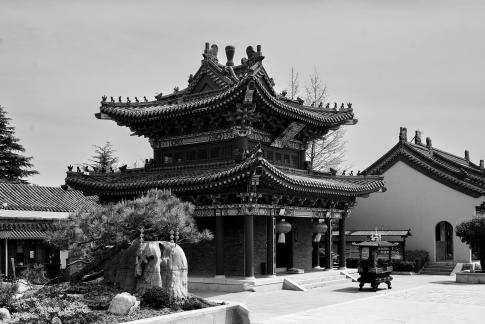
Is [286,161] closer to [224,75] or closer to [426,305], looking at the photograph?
[224,75]

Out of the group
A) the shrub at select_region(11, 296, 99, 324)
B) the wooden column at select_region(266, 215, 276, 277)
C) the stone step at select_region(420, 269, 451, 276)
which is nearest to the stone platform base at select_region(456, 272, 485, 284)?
the stone step at select_region(420, 269, 451, 276)

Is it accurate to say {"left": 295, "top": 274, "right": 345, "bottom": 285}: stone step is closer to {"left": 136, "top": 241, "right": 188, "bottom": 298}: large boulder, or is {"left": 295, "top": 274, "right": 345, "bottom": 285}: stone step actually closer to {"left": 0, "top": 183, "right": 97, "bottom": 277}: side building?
{"left": 136, "top": 241, "right": 188, "bottom": 298}: large boulder

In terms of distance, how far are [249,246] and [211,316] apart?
7607mm

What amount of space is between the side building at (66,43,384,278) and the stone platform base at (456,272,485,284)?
16.4ft

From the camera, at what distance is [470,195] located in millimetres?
33594

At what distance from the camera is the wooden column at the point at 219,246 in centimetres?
2234

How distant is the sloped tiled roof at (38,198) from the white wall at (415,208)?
16.5 meters

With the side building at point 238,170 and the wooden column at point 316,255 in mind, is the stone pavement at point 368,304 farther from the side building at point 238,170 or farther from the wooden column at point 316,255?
the wooden column at point 316,255

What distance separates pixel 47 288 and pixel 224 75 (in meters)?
12.7

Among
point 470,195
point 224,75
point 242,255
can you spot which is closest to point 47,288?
point 242,255

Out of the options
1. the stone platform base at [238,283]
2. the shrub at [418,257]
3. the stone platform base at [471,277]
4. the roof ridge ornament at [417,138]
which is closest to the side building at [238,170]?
the stone platform base at [238,283]

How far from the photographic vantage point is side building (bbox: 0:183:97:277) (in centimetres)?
2698

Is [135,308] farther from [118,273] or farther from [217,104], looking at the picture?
[217,104]

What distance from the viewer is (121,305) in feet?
43.1
